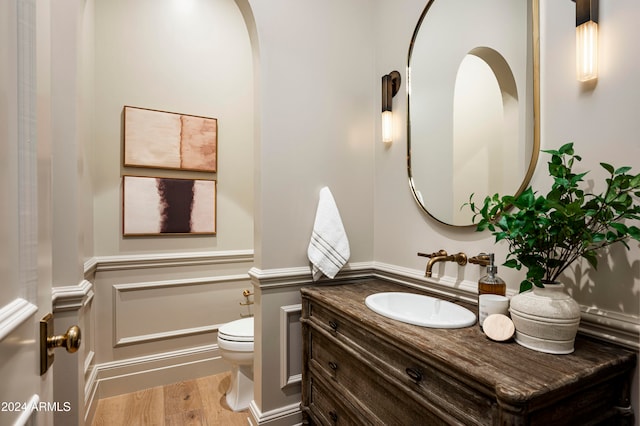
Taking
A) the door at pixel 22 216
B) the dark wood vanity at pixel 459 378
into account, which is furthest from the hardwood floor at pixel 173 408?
the door at pixel 22 216

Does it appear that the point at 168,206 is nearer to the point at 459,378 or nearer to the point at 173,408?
the point at 173,408

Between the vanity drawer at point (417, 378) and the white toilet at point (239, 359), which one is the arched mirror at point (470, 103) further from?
the white toilet at point (239, 359)

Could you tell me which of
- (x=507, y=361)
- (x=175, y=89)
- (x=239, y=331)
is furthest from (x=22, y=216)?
(x=175, y=89)

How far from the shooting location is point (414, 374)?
1020mm

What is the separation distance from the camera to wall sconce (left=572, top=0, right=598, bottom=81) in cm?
102

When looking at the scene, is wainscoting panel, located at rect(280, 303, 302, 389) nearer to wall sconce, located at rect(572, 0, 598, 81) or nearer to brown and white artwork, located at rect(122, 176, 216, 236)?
brown and white artwork, located at rect(122, 176, 216, 236)

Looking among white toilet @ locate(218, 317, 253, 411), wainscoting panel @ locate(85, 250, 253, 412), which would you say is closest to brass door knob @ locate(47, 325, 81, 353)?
white toilet @ locate(218, 317, 253, 411)

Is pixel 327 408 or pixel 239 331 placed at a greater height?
pixel 239 331

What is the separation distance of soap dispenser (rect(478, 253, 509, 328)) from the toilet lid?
1459 mm

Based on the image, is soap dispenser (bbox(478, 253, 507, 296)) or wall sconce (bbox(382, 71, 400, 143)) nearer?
soap dispenser (bbox(478, 253, 507, 296))

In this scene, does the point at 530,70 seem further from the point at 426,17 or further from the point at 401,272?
the point at 401,272

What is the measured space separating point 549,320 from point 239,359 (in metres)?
1.75

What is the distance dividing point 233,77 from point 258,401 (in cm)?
238

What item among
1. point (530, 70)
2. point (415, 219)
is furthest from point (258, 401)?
point (530, 70)
